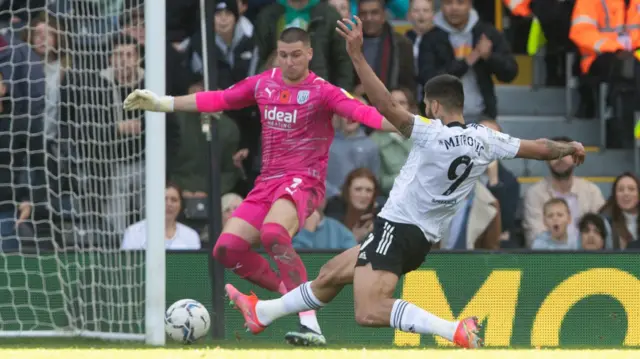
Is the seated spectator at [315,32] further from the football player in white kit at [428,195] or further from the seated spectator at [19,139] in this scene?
the football player in white kit at [428,195]

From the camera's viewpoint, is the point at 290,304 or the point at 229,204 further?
the point at 229,204

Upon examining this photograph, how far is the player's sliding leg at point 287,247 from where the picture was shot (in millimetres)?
8594

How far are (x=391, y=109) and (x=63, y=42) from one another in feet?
9.87

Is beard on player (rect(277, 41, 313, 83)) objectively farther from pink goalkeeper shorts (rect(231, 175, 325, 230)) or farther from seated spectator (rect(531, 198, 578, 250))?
seated spectator (rect(531, 198, 578, 250))

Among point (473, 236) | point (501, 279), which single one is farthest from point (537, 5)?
point (501, 279)

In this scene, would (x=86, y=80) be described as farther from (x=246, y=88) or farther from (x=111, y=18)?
(x=246, y=88)

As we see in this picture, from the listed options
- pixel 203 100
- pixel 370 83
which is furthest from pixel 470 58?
pixel 370 83

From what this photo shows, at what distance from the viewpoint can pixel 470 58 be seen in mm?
11453

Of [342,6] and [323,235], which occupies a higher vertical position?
[342,6]

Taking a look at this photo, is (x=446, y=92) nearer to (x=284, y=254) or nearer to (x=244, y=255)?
(x=284, y=254)

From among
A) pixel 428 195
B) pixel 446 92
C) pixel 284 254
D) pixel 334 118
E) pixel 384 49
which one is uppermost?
pixel 384 49

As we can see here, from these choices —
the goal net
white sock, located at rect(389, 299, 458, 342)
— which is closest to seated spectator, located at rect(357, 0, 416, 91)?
the goal net

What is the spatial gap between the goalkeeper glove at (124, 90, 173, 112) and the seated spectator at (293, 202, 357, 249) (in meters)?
2.20

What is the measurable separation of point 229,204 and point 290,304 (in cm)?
226
